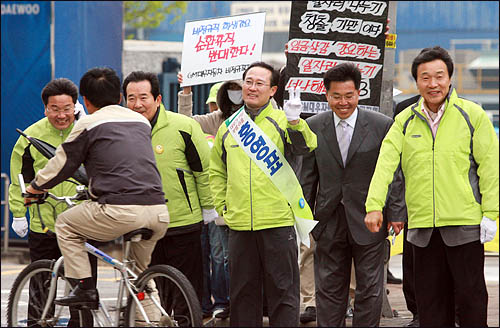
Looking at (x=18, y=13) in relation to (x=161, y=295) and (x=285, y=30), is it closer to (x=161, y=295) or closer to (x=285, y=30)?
(x=161, y=295)

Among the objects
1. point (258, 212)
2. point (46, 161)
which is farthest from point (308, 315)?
point (46, 161)

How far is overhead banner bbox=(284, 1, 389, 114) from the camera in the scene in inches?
336

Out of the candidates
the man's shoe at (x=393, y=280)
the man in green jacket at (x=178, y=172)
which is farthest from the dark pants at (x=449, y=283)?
the man's shoe at (x=393, y=280)

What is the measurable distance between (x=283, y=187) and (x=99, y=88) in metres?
1.45

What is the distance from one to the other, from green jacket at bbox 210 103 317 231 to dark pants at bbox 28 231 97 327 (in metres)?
1.02

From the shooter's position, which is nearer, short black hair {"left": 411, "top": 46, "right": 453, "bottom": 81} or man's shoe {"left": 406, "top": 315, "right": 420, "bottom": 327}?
short black hair {"left": 411, "top": 46, "right": 453, "bottom": 81}

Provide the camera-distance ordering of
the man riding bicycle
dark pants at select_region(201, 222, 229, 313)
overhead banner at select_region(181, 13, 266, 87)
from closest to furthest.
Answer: the man riding bicycle < overhead banner at select_region(181, 13, 266, 87) < dark pants at select_region(201, 222, 229, 313)

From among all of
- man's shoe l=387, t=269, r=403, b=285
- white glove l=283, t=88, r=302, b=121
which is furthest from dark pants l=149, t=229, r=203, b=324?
man's shoe l=387, t=269, r=403, b=285

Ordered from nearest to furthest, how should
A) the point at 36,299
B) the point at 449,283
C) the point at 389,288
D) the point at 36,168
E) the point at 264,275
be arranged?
the point at 449,283 < the point at 36,299 < the point at 264,275 < the point at 36,168 < the point at 389,288

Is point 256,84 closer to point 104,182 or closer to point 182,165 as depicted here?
point 182,165

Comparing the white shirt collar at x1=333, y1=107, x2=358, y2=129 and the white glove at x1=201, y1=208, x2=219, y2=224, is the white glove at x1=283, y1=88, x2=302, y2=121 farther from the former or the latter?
the white glove at x1=201, y1=208, x2=219, y2=224

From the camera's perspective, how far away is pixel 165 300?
6.33 metres

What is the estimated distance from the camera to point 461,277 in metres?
6.66

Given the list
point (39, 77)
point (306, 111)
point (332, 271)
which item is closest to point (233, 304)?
point (332, 271)
